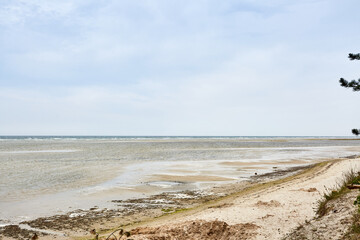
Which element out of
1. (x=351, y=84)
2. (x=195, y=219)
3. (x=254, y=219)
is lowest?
(x=195, y=219)

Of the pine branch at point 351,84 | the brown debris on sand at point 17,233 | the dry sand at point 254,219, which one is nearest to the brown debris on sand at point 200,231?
the dry sand at point 254,219

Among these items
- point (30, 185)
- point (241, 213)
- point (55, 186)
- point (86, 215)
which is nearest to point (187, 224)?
point (241, 213)

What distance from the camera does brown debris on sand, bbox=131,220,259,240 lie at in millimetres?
8109

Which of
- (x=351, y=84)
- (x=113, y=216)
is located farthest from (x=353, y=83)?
(x=113, y=216)

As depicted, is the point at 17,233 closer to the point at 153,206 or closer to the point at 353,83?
the point at 153,206

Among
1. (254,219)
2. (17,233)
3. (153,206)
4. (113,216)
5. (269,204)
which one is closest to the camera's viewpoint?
(254,219)

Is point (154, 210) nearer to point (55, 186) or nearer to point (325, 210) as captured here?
point (325, 210)

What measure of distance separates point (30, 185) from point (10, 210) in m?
6.06

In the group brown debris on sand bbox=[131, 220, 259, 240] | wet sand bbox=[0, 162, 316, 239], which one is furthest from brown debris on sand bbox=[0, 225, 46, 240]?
brown debris on sand bbox=[131, 220, 259, 240]

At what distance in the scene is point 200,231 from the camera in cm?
845

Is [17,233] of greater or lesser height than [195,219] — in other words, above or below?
below

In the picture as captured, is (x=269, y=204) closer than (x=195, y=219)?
No

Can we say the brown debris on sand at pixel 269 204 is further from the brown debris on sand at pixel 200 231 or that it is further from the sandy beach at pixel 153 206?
the brown debris on sand at pixel 200 231

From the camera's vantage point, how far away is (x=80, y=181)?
20578 millimetres
